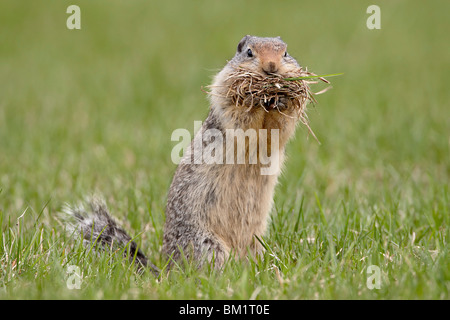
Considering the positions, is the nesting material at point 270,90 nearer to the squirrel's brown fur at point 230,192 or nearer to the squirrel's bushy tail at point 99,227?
the squirrel's brown fur at point 230,192

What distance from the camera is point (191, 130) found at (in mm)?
7902

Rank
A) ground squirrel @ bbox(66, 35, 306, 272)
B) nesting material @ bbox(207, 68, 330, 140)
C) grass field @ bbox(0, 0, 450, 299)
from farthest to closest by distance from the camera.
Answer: ground squirrel @ bbox(66, 35, 306, 272) < nesting material @ bbox(207, 68, 330, 140) < grass field @ bbox(0, 0, 450, 299)

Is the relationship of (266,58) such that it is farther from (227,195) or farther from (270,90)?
(227,195)

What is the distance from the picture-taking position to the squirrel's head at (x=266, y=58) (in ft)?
14.0

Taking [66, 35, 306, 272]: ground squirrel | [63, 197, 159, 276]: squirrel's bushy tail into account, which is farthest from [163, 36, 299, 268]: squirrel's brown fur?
[63, 197, 159, 276]: squirrel's bushy tail

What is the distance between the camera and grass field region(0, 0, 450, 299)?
372 centimetres

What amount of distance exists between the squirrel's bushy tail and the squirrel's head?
1502 millimetres

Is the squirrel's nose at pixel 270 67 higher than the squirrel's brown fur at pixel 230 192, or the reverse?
the squirrel's nose at pixel 270 67

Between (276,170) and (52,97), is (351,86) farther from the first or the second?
(276,170)

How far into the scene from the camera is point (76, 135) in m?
7.98

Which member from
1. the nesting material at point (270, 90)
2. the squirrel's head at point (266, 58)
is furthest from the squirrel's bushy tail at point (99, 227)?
the squirrel's head at point (266, 58)

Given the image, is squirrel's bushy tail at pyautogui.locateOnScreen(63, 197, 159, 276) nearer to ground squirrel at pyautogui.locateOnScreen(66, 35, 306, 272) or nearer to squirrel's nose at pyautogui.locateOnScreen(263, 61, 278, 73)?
ground squirrel at pyautogui.locateOnScreen(66, 35, 306, 272)

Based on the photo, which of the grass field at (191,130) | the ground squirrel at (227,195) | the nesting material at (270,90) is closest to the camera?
the grass field at (191,130)

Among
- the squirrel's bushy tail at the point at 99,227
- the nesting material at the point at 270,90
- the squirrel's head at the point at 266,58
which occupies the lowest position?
the squirrel's bushy tail at the point at 99,227
